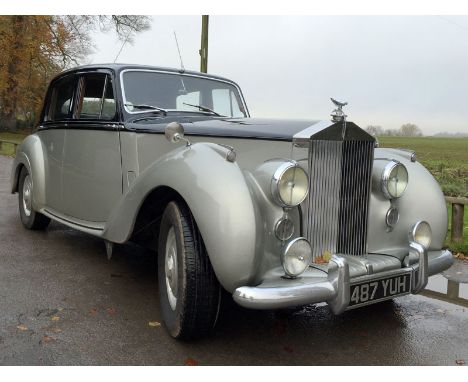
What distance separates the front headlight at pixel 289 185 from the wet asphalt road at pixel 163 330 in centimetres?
92

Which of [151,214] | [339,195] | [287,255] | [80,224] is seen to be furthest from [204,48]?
[287,255]

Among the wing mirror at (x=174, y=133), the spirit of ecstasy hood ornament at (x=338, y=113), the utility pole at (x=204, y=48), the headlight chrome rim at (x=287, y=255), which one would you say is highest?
the utility pole at (x=204, y=48)

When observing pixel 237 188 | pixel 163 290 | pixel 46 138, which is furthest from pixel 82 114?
pixel 237 188

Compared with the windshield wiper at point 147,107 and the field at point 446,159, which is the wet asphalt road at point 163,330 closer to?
the windshield wiper at point 147,107

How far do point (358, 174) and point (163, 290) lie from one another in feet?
4.85

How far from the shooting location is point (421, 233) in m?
3.37

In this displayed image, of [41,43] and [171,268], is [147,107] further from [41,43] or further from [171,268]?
[41,43]

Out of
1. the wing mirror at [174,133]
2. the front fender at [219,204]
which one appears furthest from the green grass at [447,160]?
Result: the front fender at [219,204]

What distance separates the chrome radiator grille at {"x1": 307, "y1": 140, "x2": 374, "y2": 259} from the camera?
304 cm

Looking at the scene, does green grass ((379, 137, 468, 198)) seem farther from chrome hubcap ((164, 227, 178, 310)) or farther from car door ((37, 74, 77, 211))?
chrome hubcap ((164, 227, 178, 310))

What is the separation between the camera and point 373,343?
3139 millimetres

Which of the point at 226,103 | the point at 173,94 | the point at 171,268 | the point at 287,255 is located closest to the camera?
the point at 287,255

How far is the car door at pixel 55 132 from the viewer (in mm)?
5043

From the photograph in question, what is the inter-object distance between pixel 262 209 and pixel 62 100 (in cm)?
329
